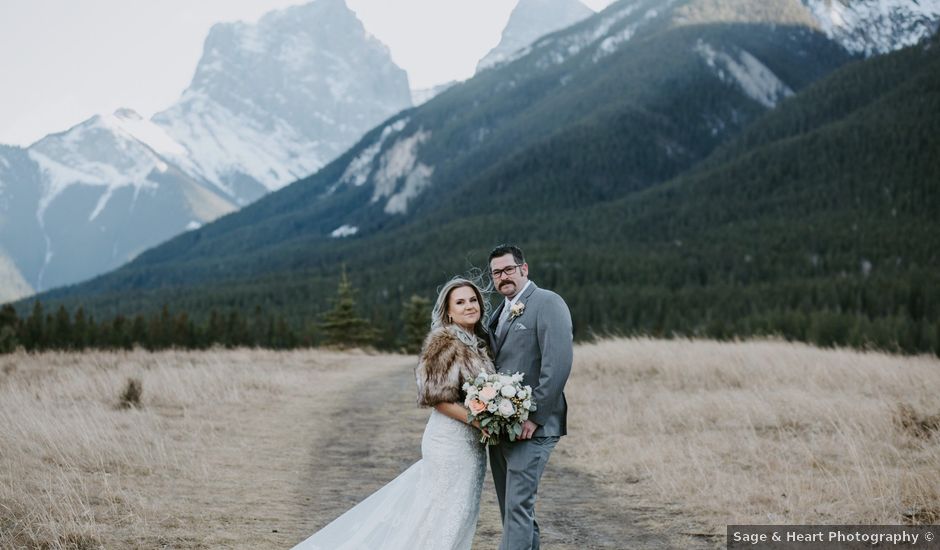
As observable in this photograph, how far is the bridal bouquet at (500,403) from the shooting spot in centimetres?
613

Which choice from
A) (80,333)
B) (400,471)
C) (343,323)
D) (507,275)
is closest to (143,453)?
(400,471)

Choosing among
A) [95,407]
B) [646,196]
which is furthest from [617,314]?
[95,407]

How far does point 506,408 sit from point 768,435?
23.9 ft

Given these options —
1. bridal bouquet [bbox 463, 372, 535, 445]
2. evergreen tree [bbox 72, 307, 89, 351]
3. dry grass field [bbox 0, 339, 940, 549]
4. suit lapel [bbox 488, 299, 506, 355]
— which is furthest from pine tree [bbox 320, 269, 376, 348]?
bridal bouquet [bbox 463, 372, 535, 445]

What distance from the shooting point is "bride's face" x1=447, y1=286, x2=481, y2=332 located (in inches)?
264

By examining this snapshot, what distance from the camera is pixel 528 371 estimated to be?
6.55 m

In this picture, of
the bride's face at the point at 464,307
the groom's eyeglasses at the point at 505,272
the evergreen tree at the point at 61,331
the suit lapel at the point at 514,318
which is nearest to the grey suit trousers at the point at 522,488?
the suit lapel at the point at 514,318

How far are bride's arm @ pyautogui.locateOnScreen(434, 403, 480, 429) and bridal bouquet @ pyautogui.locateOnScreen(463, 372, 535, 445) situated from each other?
19cm

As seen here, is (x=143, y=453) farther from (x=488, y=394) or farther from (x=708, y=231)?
(x=708, y=231)

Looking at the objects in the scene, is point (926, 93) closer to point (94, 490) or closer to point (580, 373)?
point (580, 373)

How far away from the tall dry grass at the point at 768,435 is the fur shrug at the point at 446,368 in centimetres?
332

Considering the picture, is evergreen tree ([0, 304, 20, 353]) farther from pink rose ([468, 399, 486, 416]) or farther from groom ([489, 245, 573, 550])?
pink rose ([468, 399, 486, 416])

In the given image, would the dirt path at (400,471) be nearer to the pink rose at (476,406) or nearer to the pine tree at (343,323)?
the pink rose at (476,406)

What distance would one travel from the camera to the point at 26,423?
1077 centimetres
